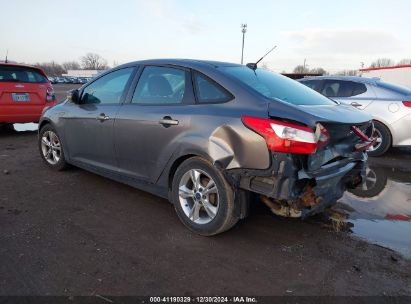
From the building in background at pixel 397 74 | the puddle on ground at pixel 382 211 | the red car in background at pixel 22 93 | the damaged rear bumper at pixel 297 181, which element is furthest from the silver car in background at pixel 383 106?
the building in background at pixel 397 74

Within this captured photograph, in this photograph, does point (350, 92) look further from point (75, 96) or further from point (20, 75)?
point (20, 75)

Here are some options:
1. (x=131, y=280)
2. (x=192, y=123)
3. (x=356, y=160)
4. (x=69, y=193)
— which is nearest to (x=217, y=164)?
(x=192, y=123)

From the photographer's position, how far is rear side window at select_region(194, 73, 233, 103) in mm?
3326

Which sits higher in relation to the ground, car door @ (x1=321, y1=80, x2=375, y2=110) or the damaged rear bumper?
car door @ (x1=321, y1=80, x2=375, y2=110)

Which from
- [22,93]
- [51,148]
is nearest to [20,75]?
[22,93]

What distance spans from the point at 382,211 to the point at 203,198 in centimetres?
227

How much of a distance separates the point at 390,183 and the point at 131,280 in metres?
4.26

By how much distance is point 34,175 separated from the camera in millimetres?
5305

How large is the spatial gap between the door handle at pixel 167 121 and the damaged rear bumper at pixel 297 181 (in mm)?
787

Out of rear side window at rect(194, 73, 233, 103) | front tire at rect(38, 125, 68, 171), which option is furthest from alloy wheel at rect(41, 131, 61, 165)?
rear side window at rect(194, 73, 233, 103)

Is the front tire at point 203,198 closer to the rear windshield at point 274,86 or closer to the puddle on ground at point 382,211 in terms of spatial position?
the rear windshield at point 274,86

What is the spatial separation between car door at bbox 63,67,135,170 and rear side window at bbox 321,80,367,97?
5.03 m

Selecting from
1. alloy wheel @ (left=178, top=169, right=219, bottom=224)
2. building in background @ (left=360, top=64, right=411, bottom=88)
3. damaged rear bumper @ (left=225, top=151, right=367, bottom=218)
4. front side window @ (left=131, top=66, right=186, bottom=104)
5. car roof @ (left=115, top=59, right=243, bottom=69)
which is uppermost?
car roof @ (left=115, top=59, right=243, bottom=69)

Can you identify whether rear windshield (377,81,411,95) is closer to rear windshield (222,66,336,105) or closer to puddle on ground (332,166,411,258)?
puddle on ground (332,166,411,258)
